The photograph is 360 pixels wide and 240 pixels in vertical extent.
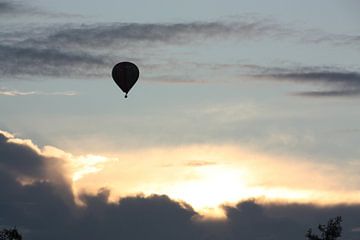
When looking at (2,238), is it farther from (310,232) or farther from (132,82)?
(310,232)

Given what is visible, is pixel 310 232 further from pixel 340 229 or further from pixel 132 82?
pixel 132 82

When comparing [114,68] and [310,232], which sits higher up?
[114,68]

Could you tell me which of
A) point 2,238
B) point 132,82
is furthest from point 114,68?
point 2,238

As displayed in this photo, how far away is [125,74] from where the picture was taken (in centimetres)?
18350

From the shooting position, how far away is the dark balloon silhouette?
182 metres

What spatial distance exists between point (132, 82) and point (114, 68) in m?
3.64

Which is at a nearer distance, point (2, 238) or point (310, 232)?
point (2, 238)

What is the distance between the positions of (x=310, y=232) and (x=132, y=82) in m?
32.4

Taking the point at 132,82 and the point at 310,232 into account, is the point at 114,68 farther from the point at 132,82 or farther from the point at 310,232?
the point at 310,232

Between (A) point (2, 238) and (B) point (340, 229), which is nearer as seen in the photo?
(A) point (2, 238)

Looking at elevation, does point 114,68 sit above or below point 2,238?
above

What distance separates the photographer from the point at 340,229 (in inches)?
7431

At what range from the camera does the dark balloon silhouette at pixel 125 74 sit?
18238cm

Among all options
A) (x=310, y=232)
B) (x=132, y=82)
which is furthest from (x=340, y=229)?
(x=132, y=82)
